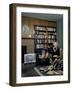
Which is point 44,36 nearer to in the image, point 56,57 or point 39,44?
point 39,44

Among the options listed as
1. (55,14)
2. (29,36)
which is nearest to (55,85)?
(29,36)

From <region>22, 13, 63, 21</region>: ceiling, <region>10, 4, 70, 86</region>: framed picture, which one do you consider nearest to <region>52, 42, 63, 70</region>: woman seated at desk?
<region>10, 4, 70, 86</region>: framed picture

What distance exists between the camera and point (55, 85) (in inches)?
82.7

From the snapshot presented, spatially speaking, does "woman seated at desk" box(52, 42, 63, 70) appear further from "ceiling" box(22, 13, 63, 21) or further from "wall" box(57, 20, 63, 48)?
"ceiling" box(22, 13, 63, 21)

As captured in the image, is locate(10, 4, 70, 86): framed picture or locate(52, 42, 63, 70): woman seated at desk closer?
locate(10, 4, 70, 86): framed picture

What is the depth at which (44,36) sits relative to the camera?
2.05 meters

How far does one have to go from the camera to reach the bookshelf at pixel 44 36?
2031mm

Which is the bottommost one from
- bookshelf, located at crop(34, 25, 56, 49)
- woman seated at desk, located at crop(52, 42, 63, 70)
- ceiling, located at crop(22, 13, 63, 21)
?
Answer: woman seated at desk, located at crop(52, 42, 63, 70)

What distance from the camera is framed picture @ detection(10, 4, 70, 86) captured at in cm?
197

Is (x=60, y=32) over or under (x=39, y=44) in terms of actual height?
over

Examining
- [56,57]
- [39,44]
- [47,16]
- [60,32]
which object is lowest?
[56,57]

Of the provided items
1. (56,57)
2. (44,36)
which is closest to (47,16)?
(44,36)

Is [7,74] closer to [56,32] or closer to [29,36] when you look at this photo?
[29,36]

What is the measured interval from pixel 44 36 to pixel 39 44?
3.5 inches
